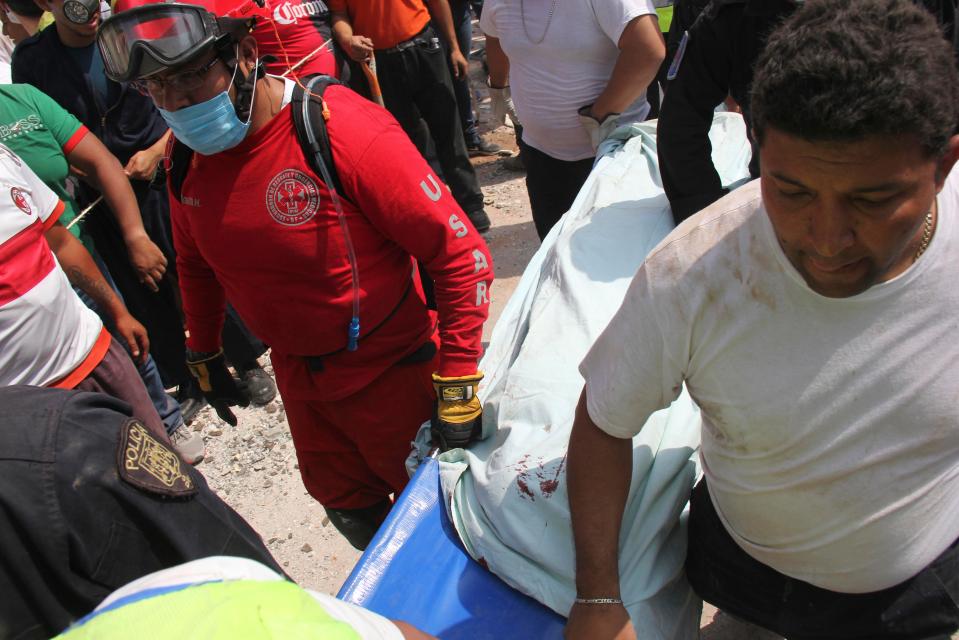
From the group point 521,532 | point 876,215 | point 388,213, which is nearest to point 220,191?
point 388,213

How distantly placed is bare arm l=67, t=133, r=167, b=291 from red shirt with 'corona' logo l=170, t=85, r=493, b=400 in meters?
1.24

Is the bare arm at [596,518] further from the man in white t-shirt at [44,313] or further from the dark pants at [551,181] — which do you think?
the dark pants at [551,181]

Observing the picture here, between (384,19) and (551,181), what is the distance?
1.87 m

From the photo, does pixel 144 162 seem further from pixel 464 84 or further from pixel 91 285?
pixel 464 84

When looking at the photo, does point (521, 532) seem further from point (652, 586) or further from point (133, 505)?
point (133, 505)

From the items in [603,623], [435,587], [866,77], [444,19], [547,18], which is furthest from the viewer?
[444,19]

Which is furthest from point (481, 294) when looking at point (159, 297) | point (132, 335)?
point (159, 297)

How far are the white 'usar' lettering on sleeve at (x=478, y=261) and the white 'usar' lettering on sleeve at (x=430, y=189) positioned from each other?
19cm

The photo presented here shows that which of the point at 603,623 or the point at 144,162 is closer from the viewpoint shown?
the point at 603,623

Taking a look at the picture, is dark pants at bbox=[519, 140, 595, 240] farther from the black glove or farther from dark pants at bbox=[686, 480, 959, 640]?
dark pants at bbox=[686, 480, 959, 640]

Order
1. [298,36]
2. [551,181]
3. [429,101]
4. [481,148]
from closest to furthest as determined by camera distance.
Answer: [551,181], [298,36], [429,101], [481,148]

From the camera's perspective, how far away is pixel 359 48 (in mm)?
4641

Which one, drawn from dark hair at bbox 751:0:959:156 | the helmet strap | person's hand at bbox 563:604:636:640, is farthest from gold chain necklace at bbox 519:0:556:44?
person's hand at bbox 563:604:636:640

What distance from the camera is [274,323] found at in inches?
85.9
